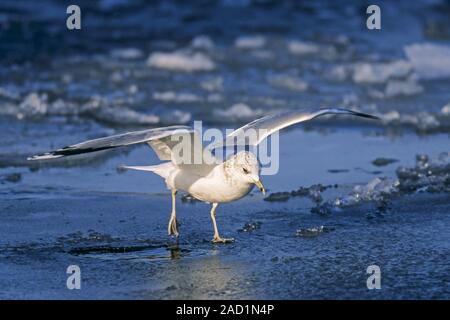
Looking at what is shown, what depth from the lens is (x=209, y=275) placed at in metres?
5.87

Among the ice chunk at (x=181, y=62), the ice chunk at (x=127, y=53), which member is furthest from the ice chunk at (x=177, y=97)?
the ice chunk at (x=127, y=53)

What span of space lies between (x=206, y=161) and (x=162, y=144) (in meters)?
0.33

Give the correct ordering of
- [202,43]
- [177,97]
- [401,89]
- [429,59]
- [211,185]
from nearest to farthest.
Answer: [211,185] → [177,97] → [401,89] → [429,59] → [202,43]

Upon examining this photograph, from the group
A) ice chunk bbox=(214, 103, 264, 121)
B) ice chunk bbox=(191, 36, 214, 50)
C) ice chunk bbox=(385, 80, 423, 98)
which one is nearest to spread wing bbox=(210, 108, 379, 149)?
ice chunk bbox=(214, 103, 264, 121)

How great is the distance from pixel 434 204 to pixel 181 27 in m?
8.38

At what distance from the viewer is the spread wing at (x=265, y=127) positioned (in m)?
6.84

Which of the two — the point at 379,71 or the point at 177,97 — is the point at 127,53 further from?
the point at 379,71

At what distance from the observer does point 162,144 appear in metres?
6.88

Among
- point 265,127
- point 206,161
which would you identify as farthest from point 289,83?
point 206,161

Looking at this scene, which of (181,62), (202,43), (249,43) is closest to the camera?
(181,62)

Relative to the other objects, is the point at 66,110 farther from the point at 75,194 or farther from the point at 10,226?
the point at 10,226

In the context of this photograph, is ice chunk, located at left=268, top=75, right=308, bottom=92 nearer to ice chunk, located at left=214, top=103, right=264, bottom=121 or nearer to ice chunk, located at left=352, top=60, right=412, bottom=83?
ice chunk, located at left=352, top=60, right=412, bottom=83

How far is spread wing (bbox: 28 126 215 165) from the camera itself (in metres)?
6.19

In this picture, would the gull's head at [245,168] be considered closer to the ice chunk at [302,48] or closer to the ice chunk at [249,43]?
the ice chunk at [302,48]
